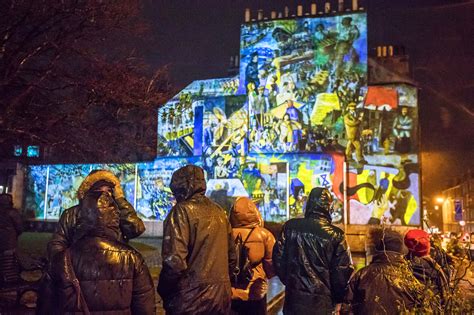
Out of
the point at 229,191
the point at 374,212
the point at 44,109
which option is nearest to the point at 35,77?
the point at 44,109

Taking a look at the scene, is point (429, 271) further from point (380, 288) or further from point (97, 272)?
point (97, 272)

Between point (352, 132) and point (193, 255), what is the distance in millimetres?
26952

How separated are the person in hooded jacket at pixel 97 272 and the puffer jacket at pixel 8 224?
6.01m

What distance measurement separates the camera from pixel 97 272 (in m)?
3.03

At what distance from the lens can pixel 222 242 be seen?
4.27 m

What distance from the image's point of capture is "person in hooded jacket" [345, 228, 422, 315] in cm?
409

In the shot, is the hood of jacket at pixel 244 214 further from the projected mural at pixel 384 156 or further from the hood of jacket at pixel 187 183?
the projected mural at pixel 384 156

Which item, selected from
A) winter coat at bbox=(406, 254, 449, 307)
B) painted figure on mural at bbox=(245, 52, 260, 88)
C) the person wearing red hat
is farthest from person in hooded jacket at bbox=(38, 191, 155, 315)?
painted figure on mural at bbox=(245, 52, 260, 88)

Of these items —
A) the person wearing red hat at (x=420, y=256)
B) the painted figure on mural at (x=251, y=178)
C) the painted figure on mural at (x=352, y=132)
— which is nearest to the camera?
the person wearing red hat at (x=420, y=256)

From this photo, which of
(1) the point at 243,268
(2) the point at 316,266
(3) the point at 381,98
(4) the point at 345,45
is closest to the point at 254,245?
(1) the point at 243,268

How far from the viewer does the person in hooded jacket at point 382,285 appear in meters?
4.09

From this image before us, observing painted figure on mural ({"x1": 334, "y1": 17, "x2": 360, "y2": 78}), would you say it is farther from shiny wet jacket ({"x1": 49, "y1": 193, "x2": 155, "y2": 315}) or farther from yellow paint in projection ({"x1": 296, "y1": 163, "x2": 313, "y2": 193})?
shiny wet jacket ({"x1": 49, "y1": 193, "x2": 155, "y2": 315})

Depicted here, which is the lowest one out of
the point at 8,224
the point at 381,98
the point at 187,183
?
the point at 8,224

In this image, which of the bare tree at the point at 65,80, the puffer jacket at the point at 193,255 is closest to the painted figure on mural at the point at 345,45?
the bare tree at the point at 65,80
